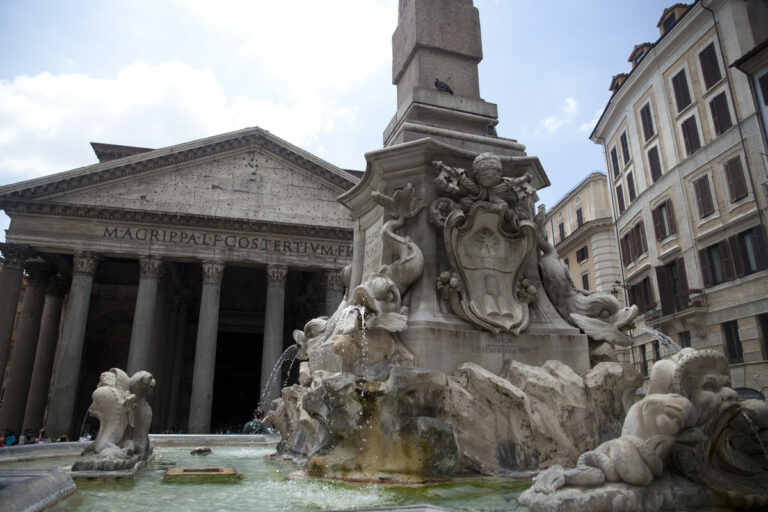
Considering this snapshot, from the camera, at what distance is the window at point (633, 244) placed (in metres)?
23.7

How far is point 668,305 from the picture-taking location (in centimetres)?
2088

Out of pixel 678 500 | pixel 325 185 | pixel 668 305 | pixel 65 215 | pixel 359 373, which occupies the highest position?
pixel 325 185

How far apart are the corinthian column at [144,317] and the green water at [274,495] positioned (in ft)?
66.8

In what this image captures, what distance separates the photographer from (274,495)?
3.58 m

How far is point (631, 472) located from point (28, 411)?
98.2ft

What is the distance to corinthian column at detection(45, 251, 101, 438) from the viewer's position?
22406mm

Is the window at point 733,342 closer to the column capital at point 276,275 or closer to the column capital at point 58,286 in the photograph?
A: the column capital at point 276,275

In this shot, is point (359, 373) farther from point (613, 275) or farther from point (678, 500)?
point (613, 275)

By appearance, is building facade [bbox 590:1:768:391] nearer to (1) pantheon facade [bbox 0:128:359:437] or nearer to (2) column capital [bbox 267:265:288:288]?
(1) pantheon facade [bbox 0:128:359:437]

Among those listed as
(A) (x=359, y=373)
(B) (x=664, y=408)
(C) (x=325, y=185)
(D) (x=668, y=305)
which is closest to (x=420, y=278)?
(A) (x=359, y=373)

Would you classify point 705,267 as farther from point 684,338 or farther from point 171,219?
point 171,219

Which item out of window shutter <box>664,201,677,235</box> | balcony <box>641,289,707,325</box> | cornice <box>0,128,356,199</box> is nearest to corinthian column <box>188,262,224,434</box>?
cornice <box>0,128,356,199</box>

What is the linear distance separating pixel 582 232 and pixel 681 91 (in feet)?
35.1

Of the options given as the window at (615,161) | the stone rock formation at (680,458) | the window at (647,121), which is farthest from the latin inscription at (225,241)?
the stone rock formation at (680,458)
